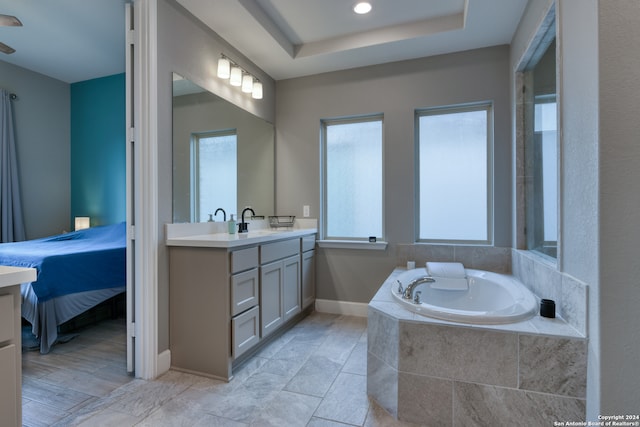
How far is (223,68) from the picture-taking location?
2.50m

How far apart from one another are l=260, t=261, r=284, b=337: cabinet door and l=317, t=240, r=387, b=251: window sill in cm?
77

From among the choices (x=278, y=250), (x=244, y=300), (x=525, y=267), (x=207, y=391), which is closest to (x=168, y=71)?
(x=278, y=250)

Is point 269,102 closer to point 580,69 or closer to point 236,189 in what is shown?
point 236,189

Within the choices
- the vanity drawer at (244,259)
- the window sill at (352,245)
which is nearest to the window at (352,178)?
the window sill at (352,245)

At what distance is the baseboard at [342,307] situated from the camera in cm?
313

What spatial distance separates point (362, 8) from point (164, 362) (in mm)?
2929

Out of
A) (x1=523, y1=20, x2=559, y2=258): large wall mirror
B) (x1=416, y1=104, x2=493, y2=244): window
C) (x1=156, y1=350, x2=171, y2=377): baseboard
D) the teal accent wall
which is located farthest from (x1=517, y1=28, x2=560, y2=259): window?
the teal accent wall

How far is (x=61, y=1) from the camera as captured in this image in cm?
257

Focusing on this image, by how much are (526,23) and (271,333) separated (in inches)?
117

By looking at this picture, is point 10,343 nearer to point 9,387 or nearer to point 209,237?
point 9,387

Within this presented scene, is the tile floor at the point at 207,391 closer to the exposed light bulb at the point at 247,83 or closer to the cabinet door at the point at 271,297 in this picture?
the cabinet door at the point at 271,297

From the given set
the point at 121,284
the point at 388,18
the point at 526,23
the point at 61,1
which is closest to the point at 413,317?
the point at 526,23

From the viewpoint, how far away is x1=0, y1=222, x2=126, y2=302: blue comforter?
2.28 meters

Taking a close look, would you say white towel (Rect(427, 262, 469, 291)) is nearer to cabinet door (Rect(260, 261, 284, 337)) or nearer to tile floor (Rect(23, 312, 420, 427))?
tile floor (Rect(23, 312, 420, 427))
